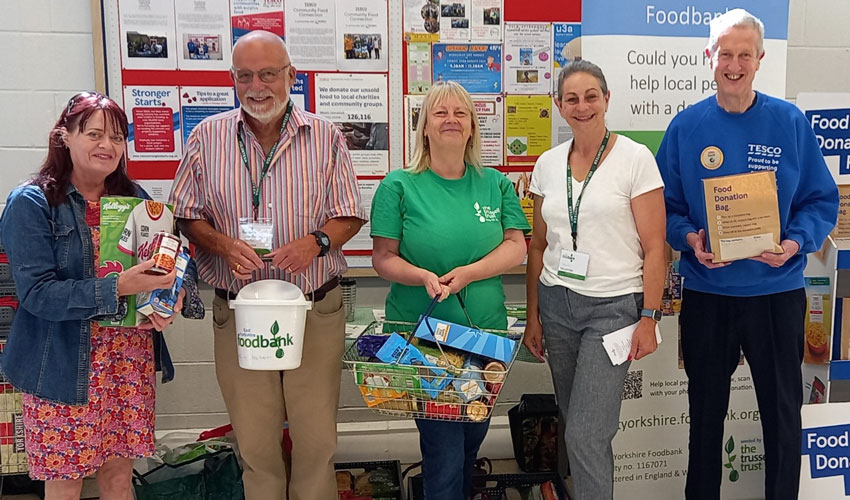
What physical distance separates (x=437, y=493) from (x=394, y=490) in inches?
23.8

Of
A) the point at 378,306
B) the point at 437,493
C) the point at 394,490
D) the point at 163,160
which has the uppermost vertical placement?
the point at 163,160

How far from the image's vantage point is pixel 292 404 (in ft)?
6.88

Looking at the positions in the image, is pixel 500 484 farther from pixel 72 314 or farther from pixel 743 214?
pixel 72 314

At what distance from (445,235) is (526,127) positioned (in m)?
1.32

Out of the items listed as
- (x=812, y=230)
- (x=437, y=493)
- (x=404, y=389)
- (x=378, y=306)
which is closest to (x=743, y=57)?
(x=812, y=230)

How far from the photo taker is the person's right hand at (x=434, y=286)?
1893 mm

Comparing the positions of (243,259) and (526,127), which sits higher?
(526,127)

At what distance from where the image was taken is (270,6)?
2.94 m

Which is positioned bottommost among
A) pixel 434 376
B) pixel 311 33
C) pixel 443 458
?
pixel 443 458

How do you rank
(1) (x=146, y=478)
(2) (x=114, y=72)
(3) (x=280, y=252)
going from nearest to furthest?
1. (3) (x=280, y=252)
2. (1) (x=146, y=478)
3. (2) (x=114, y=72)

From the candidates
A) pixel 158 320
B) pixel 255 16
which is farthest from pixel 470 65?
pixel 158 320

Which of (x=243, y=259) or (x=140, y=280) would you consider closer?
(x=140, y=280)

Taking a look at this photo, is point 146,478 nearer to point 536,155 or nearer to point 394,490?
point 394,490

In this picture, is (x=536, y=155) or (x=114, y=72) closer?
(x=114, y=72)
